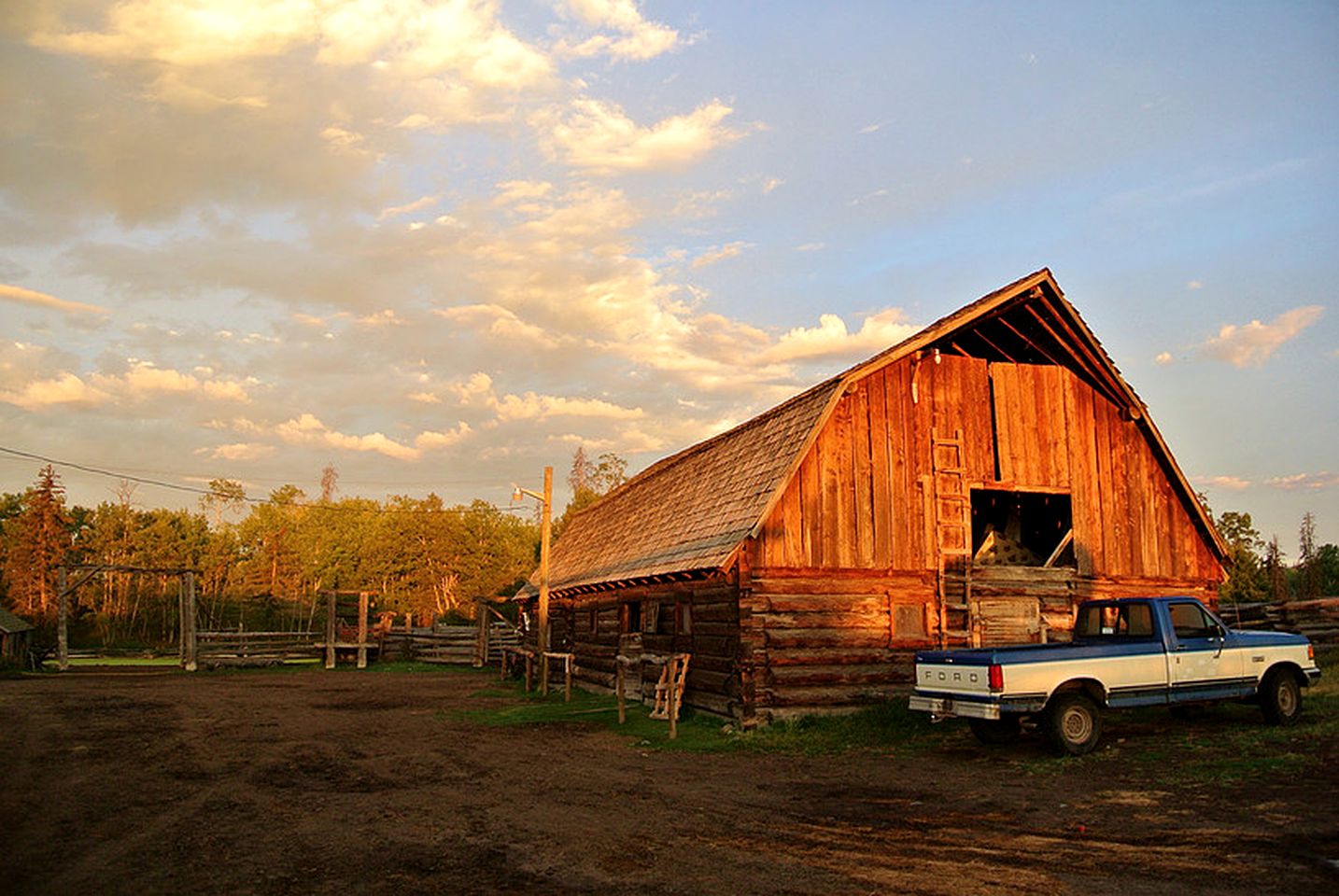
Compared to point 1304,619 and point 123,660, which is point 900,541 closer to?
point 1304,619

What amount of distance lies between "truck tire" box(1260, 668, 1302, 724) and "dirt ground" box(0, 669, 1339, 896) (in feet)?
14.4

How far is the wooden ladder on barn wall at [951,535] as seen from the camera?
62.5ft

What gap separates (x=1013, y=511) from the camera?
23.7 metres

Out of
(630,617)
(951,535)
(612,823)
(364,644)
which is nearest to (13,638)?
(364,644)

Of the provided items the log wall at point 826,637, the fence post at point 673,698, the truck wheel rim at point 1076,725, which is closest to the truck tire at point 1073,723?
the truck wheel rim at point 1076,725

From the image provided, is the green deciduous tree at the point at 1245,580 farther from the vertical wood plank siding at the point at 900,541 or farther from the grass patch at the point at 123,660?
the grass patch at the point at 123,660

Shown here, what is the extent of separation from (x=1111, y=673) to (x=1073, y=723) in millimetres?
939

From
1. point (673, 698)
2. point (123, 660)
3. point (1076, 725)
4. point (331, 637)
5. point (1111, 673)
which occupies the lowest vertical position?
point (123, 660)

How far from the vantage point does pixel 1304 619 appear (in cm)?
2875

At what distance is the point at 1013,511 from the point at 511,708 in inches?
534

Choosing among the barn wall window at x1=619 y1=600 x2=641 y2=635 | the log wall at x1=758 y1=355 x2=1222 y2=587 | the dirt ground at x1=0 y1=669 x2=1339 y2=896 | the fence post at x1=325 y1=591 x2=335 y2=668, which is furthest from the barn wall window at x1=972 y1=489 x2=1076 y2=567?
the fence post at x1=325 y1=591 x2=335 y2=668

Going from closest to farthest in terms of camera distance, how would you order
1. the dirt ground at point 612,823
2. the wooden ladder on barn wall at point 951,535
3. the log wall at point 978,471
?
the dirt ground at point 612,823
the log wall at point 978,471
the wooden ladder on barn wall at point 951,535

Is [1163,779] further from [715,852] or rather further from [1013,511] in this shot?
[1013,511]

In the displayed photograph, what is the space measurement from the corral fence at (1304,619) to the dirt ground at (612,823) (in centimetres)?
2002
